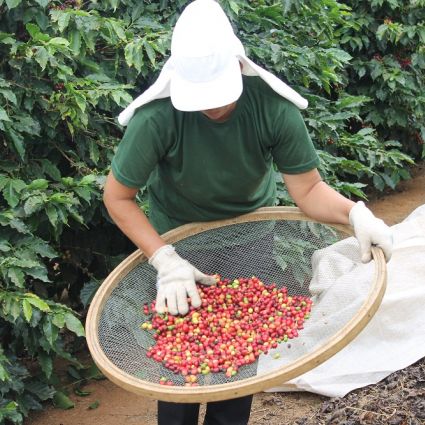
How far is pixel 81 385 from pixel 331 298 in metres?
1.75

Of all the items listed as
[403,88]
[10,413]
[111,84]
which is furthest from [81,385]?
[403,88]

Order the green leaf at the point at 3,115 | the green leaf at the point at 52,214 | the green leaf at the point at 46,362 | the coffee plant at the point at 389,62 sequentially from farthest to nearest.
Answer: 1. the coffee plant at the point at 389,62
2. the green leaf at the point at 46,362
3. the green leaf at the point at 52,214
4. the green leaf at the point at 3,115

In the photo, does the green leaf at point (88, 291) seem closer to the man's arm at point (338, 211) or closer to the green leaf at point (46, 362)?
the green leaf at point (46, 362)

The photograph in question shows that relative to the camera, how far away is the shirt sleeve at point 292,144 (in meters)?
2.47

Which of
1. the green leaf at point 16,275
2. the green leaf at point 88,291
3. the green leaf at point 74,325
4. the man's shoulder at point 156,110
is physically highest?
the man's shoulder at point 156,110

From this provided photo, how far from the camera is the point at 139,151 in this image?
8.04ft

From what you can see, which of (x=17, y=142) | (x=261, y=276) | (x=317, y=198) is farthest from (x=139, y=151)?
(x=17, y=142)

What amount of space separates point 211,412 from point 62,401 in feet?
3.83

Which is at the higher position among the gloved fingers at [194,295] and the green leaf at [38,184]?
the green leaf at [38,184]

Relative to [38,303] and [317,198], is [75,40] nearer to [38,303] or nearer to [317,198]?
[38,303]

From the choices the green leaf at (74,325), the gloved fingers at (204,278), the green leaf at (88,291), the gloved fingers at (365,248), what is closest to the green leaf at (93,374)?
the green leaf at (88,291)

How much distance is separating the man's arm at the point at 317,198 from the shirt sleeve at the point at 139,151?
0.45 meters

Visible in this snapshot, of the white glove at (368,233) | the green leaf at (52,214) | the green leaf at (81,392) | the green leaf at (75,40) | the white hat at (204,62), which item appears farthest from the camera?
the green leaf at (81,392)

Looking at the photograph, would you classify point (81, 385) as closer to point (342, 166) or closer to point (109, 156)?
point (109, 156)
